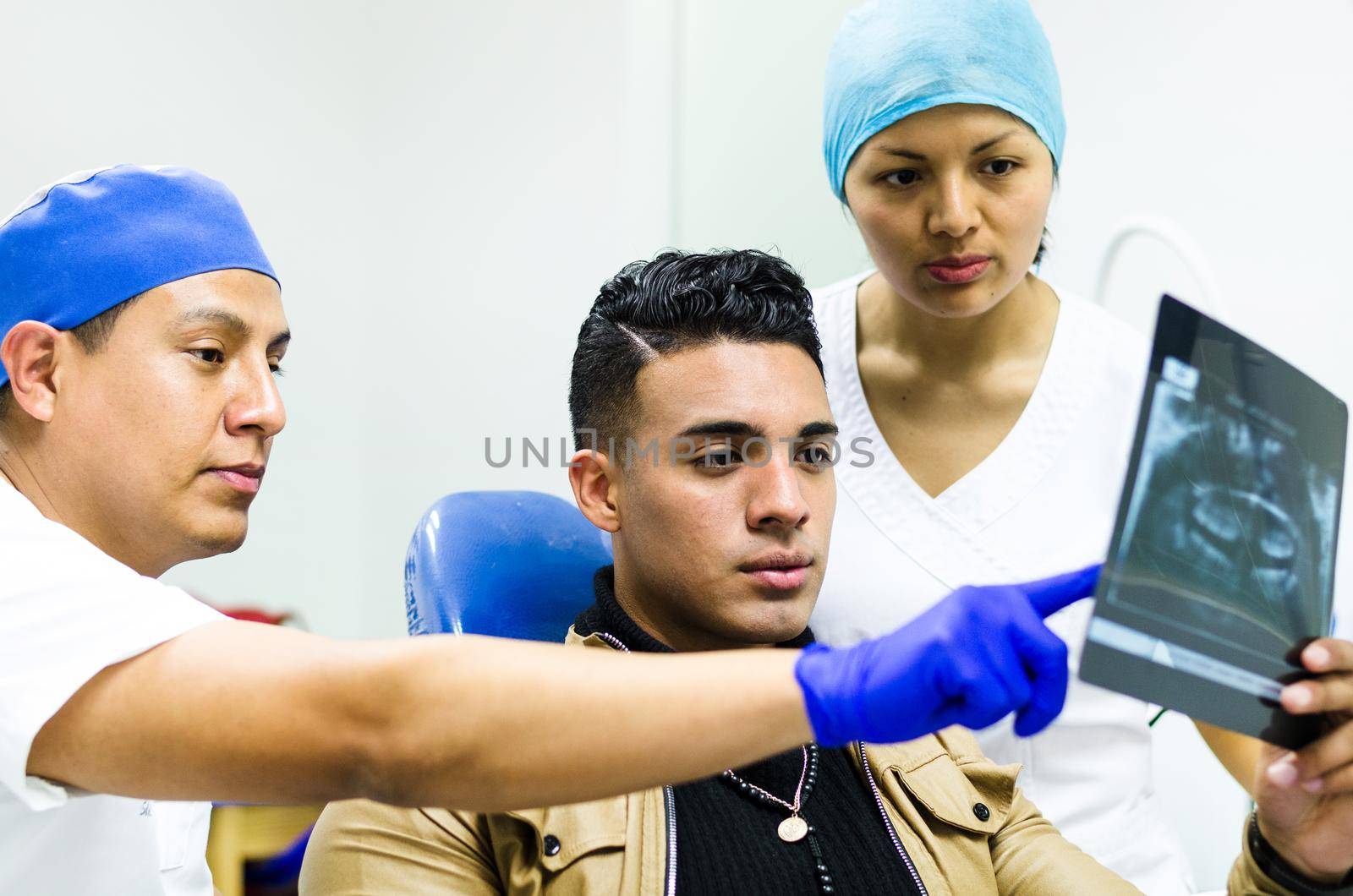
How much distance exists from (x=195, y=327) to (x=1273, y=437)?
3.20ft

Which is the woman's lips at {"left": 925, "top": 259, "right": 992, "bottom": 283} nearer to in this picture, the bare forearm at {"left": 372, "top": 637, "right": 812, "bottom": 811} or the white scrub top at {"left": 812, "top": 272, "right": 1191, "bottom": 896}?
the white scrub top at {"left": 812, "top": 272, "right": 1191, "bottom": 896}

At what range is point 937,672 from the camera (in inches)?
30.9

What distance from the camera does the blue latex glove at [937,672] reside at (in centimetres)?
78

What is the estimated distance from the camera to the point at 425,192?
3377 mm

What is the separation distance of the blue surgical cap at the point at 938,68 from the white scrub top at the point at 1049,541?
0.32 m

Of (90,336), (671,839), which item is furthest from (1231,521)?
(90,336)

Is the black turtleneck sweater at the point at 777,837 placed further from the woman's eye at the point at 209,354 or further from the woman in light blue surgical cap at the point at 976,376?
the woman's eye at the point at 209,354

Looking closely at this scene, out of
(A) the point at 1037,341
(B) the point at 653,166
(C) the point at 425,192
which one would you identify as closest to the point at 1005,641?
(A) the point at 1037,341

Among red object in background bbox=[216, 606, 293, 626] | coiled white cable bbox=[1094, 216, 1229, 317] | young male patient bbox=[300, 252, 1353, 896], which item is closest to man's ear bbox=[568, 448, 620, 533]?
young male patient bbox=[300, 252, 1353, 896]

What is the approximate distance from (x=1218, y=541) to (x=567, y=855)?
0.64 meters

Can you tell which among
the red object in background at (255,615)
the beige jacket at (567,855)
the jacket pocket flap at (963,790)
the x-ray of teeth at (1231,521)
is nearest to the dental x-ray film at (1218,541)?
the x-ray of teeth at (1231,521)

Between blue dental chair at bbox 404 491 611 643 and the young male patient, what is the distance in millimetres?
100

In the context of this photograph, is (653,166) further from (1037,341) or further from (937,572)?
(937,572)

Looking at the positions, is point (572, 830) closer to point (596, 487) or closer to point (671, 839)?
point (671, 839)
